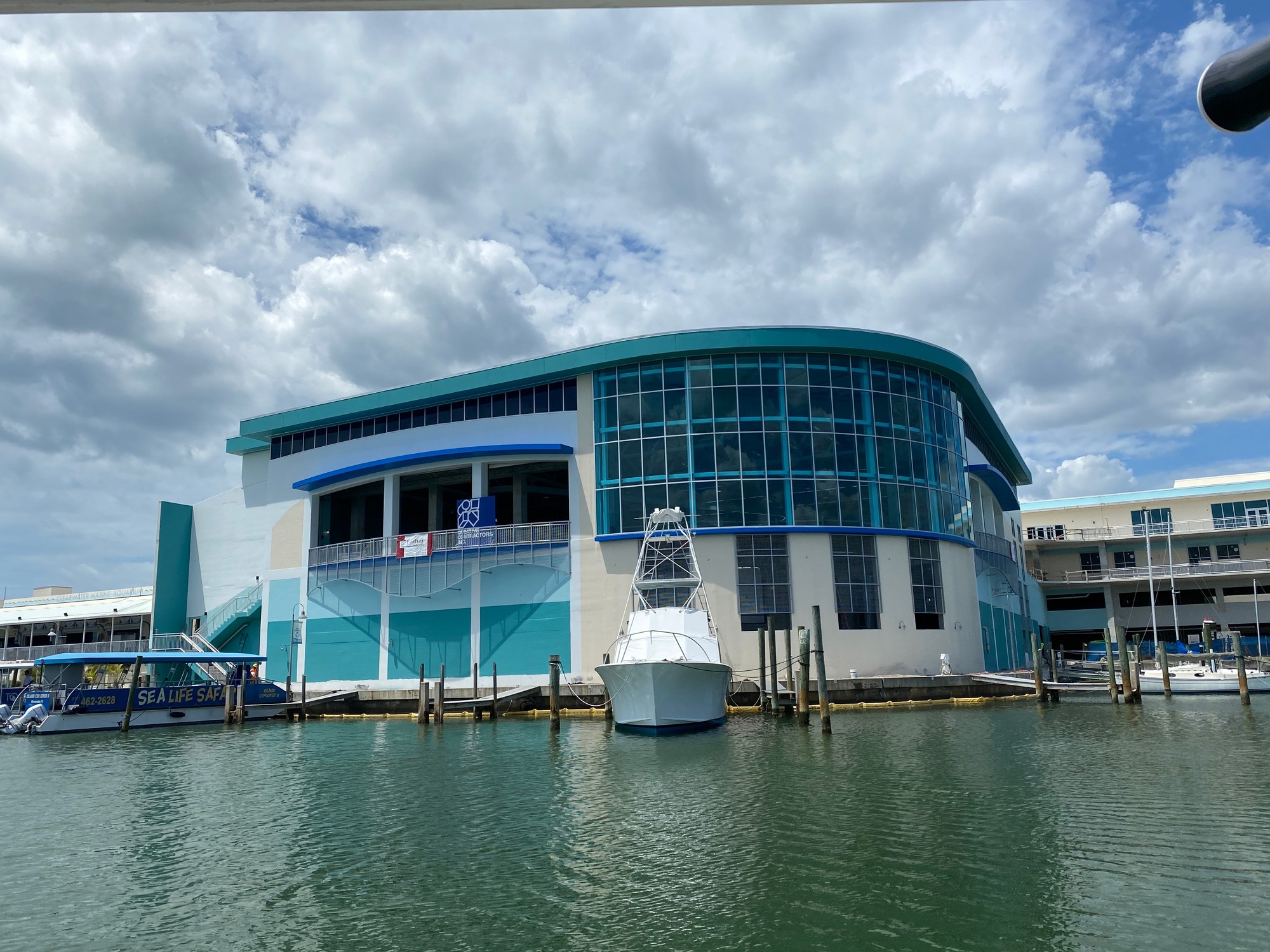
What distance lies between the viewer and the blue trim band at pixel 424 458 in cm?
4156

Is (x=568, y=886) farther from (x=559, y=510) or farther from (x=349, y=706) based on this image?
(x=559, y=510)

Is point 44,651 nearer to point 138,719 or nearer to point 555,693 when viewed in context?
point 138,719

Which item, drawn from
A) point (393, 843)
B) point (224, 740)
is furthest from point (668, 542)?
point (393, 843)

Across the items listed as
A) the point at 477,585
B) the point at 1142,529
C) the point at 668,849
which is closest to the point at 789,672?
the point at 477,585

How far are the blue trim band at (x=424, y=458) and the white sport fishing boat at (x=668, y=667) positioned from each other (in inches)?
275

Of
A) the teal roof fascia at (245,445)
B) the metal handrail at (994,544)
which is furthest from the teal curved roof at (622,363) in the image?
the metal handrail at (994,544)

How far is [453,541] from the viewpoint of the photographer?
4297cm

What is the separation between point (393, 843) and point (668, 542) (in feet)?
81.8

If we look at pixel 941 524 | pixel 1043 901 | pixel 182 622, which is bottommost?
pixel 1043 901

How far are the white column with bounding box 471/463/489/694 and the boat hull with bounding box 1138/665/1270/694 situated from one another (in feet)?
90.4

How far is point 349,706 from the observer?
40625mm

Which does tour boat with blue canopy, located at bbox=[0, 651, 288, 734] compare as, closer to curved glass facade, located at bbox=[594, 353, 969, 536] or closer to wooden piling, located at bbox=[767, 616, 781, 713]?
curved glass facade, located at bbox=[594, 353, 969, 536]

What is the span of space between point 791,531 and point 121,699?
26.8 metres

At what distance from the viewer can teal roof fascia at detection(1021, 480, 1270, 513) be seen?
66.2 meters
